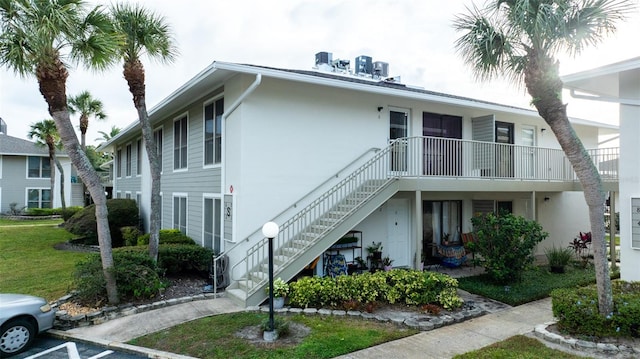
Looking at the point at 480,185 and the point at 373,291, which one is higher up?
the point at 480,185

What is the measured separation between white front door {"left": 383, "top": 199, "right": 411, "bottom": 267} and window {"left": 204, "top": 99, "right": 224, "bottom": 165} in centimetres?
516

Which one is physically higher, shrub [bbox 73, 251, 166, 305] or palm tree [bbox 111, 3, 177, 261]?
palm tree [bbox 111, 3, 177, 261]

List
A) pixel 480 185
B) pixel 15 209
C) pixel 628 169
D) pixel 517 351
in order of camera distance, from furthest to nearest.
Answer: pixel 15 209
pixel 480 185
pixel 628 169
pixel 517 351

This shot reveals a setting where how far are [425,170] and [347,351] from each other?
6997 millimetres

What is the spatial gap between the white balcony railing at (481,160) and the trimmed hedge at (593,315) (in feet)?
14.7

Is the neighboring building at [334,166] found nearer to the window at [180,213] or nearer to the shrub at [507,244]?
the window at [180,213]

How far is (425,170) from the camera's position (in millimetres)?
11219

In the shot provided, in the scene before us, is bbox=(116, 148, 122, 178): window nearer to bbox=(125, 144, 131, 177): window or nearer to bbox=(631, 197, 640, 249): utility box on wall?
bbox=(125, 144, 131, 177): window

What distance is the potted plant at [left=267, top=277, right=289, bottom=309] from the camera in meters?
7.32

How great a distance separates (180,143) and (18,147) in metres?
24.9

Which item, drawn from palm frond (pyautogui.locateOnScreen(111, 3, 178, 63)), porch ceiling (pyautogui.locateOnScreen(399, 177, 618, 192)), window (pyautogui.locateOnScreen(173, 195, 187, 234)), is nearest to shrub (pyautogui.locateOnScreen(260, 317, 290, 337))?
porch ceiling (pyautogui.locateOnScreen(399, 177, 618, 192))

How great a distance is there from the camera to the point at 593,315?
18.5 ft

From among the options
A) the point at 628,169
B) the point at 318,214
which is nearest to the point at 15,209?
the point at 318,214

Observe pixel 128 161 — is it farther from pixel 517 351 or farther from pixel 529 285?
pixel 517 351
